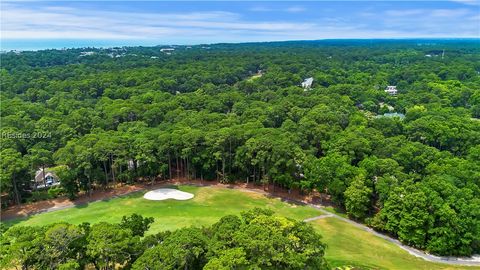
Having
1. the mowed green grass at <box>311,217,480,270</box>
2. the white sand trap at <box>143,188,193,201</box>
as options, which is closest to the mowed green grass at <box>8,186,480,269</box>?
the mowed green grass at <box>311,217,480,270</box>

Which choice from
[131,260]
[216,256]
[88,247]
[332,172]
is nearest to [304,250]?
[216,256]

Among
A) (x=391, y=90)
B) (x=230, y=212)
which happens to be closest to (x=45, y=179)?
(x=230, y=212)

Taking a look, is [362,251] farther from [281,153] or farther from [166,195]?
[166,195]

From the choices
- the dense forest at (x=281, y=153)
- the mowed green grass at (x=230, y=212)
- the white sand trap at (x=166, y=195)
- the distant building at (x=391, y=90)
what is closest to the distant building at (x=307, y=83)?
the distant building at (x=391, y=90)

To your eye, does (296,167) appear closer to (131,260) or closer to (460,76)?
(131,260)

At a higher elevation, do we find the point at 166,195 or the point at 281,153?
the point at 281,153
